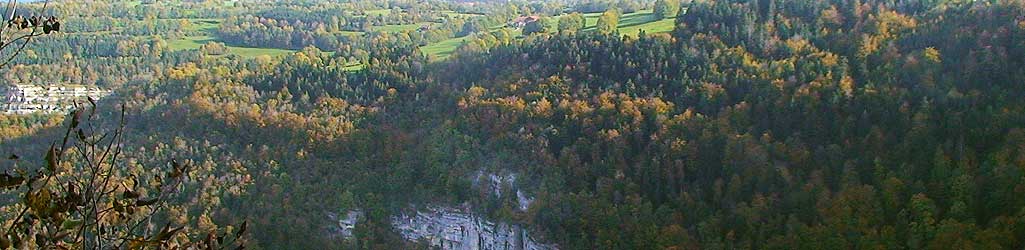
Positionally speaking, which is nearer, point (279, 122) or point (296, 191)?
point (296, 191)

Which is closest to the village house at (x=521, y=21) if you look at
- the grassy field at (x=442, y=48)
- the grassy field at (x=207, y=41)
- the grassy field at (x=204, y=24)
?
the grassy field at (x=442, y=48)

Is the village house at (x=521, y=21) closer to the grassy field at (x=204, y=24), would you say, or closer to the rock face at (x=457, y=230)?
the grassy field at (x=204, y=24)

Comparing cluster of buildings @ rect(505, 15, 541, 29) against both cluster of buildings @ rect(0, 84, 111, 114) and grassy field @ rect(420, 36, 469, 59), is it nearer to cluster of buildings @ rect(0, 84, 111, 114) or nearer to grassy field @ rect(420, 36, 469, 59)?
grassy field @ rect(420, 36, 469, 59)

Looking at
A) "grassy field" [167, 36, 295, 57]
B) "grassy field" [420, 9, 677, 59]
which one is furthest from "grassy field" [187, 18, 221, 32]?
"grassy field" [420, 9, 677, 59]

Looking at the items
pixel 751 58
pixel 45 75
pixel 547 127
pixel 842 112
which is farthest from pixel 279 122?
pixel 45 75

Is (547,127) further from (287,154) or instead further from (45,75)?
(45,75)

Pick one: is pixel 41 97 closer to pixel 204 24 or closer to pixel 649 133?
pixel 204 24
